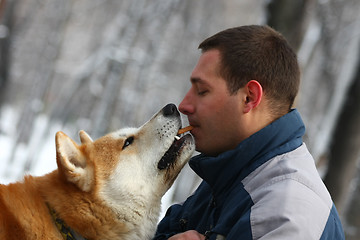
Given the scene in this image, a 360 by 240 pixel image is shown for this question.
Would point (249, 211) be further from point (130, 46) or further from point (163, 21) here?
point (163, 21)

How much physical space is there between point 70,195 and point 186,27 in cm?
1372

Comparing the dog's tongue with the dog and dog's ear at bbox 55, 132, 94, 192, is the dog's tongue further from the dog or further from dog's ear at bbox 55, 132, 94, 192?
dog's ear at bbox 55, 132, 94, 192

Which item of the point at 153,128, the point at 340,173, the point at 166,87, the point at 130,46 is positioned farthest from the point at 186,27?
the point at 153,128

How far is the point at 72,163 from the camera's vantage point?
2693 millimetres

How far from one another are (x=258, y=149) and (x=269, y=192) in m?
0.33

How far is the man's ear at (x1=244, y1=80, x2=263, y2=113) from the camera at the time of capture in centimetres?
229

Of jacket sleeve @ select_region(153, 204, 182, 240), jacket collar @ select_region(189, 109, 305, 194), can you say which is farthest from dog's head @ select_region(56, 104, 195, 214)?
jacket collar @ select_region(189, 109, 305, 194)

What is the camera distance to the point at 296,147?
2232mm

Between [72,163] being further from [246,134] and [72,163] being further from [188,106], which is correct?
[246,134]

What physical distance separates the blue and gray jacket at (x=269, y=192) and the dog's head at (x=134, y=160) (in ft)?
1.13

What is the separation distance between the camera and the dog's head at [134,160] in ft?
8.81

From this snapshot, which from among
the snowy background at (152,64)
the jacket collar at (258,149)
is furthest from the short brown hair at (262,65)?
the snowy background at (152,64)

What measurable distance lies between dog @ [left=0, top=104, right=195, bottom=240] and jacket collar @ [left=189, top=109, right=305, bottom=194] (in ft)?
1.53

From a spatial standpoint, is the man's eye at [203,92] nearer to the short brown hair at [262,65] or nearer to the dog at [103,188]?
the short brown hair at [262,65]
